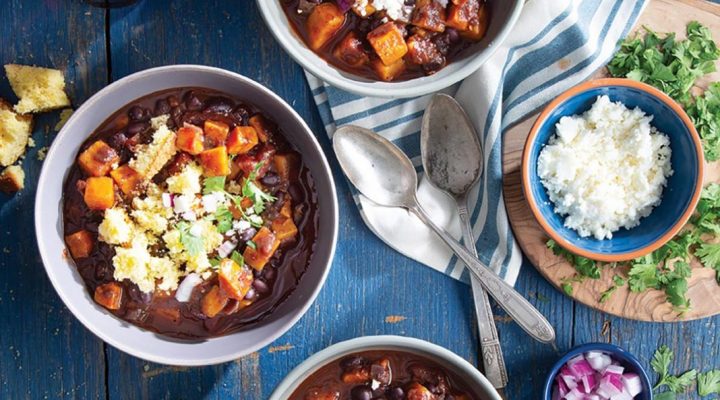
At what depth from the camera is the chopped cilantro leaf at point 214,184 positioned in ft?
10.5

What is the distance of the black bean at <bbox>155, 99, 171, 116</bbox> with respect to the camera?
10.8ft

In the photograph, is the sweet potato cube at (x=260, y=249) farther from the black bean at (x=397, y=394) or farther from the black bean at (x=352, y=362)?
the black bean at (x=397, y=394)

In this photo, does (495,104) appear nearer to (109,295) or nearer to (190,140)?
(190,140)

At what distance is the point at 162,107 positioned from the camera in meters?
3.28

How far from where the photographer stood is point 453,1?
3.26 m

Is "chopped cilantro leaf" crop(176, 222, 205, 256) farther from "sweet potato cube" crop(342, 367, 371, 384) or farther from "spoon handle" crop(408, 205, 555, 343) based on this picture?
"spoon handle" crop(408, 205, 555, 343)

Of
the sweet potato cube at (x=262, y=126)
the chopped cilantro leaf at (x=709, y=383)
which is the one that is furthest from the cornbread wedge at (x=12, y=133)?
the chopped cilantro leaf at (x=709, y=383)

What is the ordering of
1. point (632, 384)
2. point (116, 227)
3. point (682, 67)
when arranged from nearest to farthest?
point (116, 227) < point (682, 67) < point (632, 384)

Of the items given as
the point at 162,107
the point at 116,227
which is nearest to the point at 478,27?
the point at 162,107

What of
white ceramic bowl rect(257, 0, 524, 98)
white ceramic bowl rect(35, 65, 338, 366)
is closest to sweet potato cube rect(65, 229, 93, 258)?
white ceramic bowl rect(35, 65, 338, 366)

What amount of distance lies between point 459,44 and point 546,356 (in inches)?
56.7

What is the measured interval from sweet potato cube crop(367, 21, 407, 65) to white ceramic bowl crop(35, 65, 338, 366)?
1.31ft

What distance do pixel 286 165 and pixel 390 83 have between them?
52 centimetres

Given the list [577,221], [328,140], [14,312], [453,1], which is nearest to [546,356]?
[577,221]
